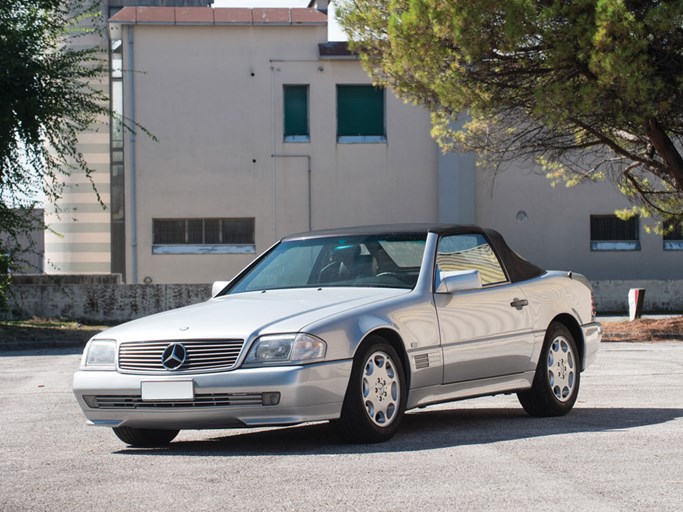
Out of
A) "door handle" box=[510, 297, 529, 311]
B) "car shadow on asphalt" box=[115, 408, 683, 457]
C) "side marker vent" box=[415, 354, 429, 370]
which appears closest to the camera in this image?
"car shadow on asphalt" box=[115, 408, 683, 457]

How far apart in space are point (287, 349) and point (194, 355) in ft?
1.98

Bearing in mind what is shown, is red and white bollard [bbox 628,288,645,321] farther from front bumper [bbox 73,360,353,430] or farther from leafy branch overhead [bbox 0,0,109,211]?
front bumper [bbox 73,360,353,430]

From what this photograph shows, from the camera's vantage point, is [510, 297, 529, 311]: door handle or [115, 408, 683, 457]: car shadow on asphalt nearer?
[115, 408, 683, 457]: car shadow on asphalt

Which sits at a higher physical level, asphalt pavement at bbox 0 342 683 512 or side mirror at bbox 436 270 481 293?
side mirror at bbox 436 270 481 293

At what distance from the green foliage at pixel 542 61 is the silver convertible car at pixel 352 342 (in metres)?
10.7

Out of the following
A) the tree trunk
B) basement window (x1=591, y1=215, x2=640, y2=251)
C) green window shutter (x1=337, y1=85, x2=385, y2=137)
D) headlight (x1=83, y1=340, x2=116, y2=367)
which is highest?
green window shutter (x1=337, y1=85, x2=385, y2=137)

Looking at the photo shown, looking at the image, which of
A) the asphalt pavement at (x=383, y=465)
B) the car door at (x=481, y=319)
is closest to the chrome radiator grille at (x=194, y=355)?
the asphalt pavement at (x=383, y=465)

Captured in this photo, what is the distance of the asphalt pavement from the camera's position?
617cm

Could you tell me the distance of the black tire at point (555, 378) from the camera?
977cm

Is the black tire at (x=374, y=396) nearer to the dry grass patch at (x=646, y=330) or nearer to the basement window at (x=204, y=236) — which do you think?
the dry grass patch at (x=646, y=330)

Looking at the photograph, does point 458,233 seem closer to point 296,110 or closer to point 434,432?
point 434,432

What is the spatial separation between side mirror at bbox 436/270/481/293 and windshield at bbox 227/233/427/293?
8.1 inches

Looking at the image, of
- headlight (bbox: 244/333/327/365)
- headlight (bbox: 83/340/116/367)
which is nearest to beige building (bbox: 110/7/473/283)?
headlight (bbox: 83/340/116/367)

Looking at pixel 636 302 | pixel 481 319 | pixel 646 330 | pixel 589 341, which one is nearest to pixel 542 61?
pixel 646 330
